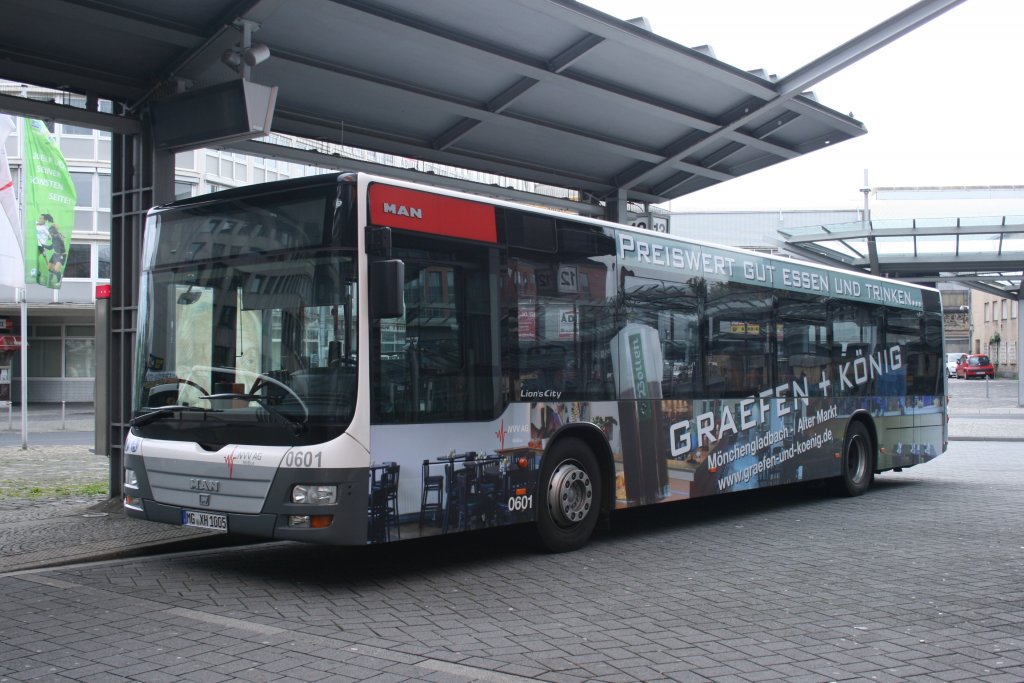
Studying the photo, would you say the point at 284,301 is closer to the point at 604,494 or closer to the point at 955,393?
the point at 604,494

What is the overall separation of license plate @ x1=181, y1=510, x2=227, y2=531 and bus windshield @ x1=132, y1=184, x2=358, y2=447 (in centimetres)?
53

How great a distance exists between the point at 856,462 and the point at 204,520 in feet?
31.4

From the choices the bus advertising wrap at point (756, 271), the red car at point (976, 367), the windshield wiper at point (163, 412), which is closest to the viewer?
the windshield wiper at point (163, 412)

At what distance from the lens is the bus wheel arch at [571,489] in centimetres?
897

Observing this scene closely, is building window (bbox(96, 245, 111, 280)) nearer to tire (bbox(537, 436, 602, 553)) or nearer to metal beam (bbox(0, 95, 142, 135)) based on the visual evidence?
metal beam (bbox(0, 95, 142, 135))

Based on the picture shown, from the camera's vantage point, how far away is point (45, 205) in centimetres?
1936

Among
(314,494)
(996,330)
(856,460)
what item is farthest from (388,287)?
(996,330)

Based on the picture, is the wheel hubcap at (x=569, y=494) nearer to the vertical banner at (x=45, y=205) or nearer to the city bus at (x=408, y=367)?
the city bus at (x=408, y=367)

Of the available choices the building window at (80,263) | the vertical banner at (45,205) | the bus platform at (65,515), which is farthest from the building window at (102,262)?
the vertical banner at (45,205)

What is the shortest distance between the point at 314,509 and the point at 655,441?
13.3 ft

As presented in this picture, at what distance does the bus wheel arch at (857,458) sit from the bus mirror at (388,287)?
27.5ft

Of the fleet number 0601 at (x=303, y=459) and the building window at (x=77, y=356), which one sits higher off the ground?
the building window at (x=77, y=356)

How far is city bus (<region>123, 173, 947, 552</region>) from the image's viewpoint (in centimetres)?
739

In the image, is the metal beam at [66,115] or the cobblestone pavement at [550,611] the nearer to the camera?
the cobblestone pavement at [550,611]
